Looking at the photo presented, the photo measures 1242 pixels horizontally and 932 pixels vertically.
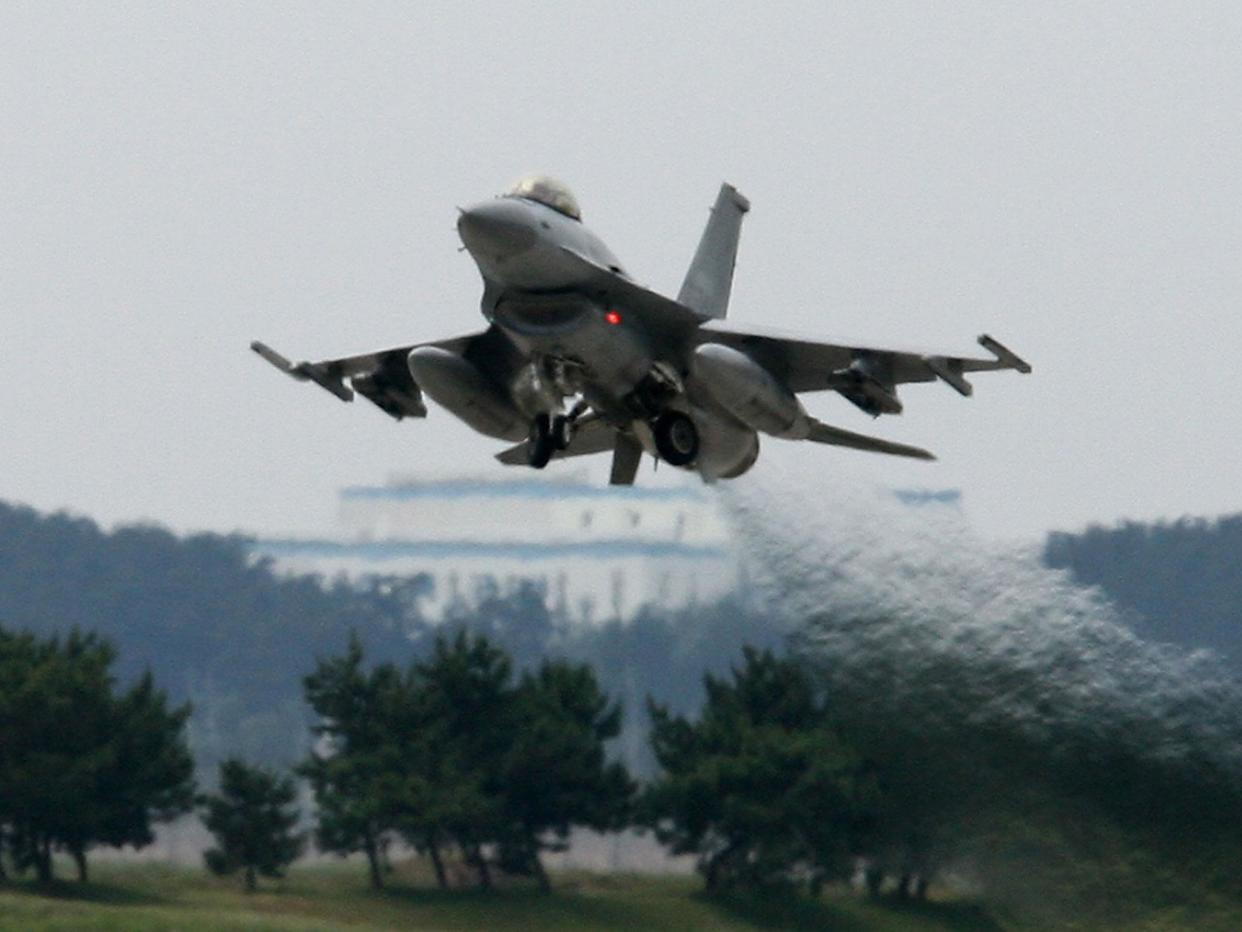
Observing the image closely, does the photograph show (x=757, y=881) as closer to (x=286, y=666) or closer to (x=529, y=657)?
(x=529, y=657)

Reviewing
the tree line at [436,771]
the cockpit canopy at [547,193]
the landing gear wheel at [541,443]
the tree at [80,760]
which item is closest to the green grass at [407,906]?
the tree line at [436,771]

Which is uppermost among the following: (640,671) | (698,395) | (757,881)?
(698,395)

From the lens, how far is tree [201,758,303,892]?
4150cm

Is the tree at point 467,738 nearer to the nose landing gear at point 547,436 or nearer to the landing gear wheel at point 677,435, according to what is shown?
the nose landing gear at point 547,436

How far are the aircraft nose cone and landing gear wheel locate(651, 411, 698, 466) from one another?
2977mm

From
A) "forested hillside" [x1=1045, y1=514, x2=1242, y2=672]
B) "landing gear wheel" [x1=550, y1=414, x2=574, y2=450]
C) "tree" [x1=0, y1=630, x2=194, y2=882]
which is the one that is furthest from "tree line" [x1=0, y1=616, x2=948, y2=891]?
"landing gear wheel" [x1=550, y1=414, x2=574, y2=450]

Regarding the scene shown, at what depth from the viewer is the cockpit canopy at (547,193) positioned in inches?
1167

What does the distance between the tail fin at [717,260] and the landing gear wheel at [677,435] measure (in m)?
3.57

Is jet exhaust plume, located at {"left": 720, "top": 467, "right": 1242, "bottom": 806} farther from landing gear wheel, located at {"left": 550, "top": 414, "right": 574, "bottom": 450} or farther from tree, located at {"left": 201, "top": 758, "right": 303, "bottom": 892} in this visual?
tree, located at {"left": 201, "top": 758, "right": 303, "bottom": 892}

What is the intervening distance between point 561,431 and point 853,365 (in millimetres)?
3726

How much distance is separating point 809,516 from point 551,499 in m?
17.9

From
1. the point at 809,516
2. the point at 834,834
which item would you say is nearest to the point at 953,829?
the point at 809,516

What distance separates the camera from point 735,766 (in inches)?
1629

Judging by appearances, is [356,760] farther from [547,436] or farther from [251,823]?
[547,436]
